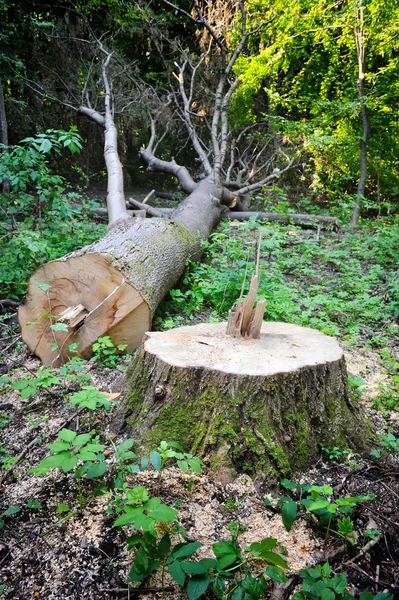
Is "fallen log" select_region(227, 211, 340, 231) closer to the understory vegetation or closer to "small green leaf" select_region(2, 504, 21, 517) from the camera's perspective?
the understory vegetation

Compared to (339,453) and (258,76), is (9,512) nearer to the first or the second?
(339,453)

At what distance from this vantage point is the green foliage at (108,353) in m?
2.72

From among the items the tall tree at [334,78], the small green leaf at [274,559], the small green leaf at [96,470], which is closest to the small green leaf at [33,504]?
the small green leaf at [96,470]

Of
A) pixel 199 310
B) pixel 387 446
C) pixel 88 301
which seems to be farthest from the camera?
pixel 199 310

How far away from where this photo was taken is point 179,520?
1.51 m

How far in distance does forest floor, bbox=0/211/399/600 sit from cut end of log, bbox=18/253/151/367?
871mm

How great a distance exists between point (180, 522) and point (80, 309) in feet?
5.92

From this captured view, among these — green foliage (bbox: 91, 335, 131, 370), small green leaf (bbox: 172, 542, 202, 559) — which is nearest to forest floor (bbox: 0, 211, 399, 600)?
small green leaf (bbox: 172, 542, 202, 559)

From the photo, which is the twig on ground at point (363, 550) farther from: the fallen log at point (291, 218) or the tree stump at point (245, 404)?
the fallen log at point (291, 218)

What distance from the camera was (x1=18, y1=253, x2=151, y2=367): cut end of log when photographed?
2828 mm

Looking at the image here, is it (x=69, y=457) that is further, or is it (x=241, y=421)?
(x=241, y=421)

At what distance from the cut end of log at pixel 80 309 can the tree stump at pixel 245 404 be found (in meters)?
0.86

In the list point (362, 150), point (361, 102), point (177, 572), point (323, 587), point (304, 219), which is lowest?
point (323, 587)

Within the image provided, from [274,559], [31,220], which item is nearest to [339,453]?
[274,559]
